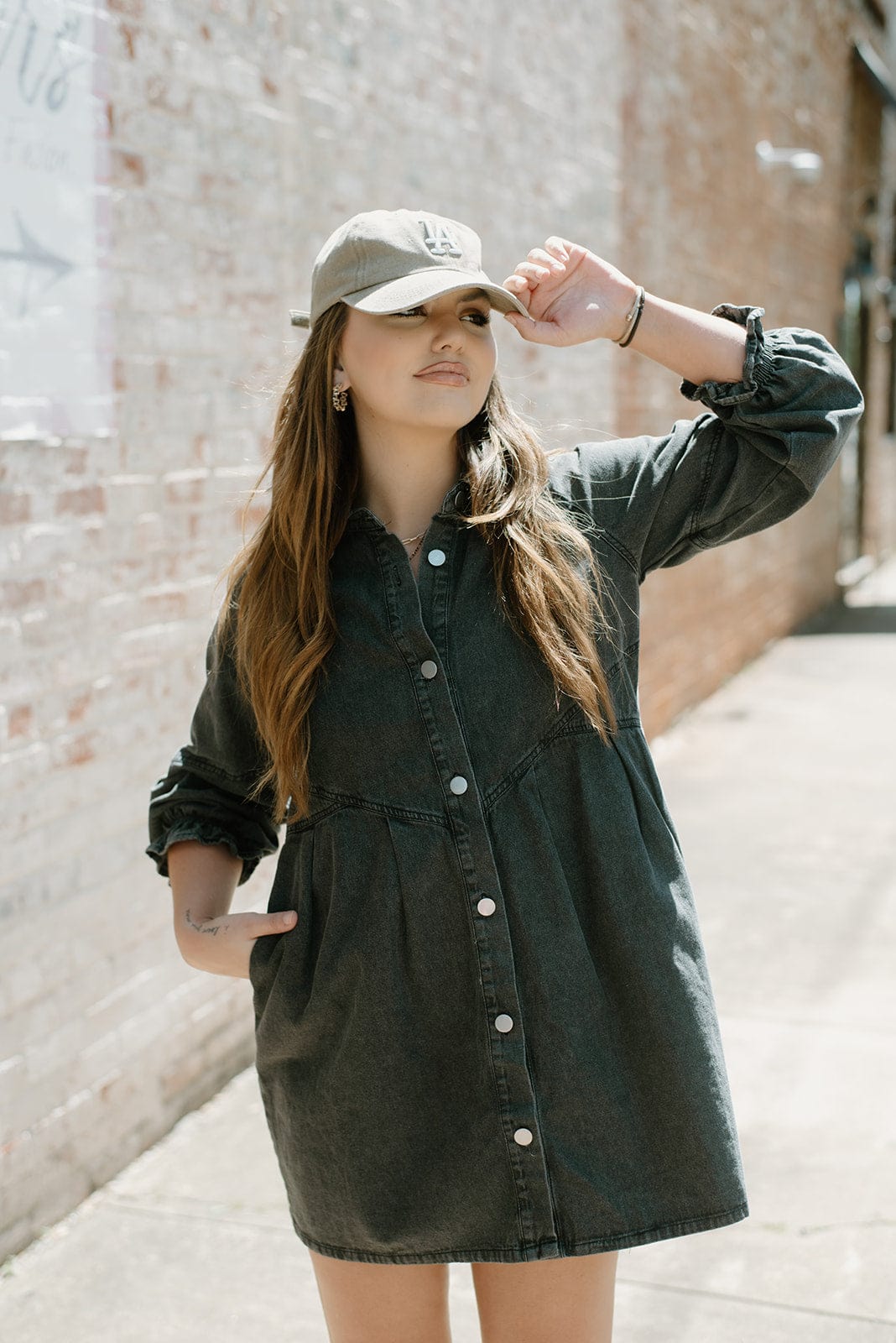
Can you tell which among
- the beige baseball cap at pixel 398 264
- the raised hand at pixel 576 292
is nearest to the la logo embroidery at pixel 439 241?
the beige baseball cap at pixel 398 264

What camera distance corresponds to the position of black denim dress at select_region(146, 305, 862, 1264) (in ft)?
6.37

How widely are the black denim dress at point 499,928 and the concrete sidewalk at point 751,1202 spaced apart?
1243 millimetres

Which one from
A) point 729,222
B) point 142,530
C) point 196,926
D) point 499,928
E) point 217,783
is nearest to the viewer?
point 499,928

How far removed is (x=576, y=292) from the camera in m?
2.17

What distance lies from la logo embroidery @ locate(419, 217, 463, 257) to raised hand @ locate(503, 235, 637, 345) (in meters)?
0.13

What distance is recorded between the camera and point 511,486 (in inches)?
82.5

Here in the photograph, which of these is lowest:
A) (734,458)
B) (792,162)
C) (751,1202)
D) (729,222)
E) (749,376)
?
(751,1202)

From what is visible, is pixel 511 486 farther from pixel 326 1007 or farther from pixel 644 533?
pixel 326 1007

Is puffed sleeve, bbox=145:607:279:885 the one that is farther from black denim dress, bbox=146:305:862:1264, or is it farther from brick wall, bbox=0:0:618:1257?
brick wall, bbox=0:0:618:1257

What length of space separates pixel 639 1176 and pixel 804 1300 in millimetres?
1445

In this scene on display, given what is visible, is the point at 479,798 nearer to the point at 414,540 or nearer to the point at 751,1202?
the point at 414,540

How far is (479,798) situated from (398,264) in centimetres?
73

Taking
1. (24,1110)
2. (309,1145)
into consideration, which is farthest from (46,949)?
(309,1145)

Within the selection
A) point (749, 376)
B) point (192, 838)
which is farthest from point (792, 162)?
point (192, 838)
